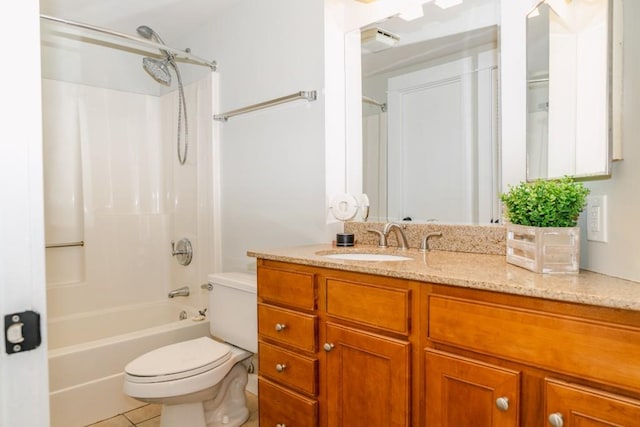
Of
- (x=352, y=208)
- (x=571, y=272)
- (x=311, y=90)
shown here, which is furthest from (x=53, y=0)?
(x=571, y=272)

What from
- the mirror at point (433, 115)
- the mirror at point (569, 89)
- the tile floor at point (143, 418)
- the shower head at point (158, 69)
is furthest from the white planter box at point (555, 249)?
the shower head at point (158, 69)

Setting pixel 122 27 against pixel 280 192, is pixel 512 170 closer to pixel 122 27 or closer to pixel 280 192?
pixel 280 192

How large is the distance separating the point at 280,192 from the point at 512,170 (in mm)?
1242

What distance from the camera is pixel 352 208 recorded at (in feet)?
6.52

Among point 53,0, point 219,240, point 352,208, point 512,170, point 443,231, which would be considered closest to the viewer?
point 512,170

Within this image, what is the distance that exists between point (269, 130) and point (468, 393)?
5.88 feet

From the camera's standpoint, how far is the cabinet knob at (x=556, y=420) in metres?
0.89

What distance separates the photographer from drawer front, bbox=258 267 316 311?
1.47m

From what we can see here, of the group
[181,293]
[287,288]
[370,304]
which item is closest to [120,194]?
[181,293]

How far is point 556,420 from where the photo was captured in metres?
0.89

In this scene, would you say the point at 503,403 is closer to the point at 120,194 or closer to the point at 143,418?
the point at 143,418

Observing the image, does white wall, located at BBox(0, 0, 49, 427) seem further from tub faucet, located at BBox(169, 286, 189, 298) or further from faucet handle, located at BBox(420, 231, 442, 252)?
tub faucet, located at BBox(169, 286, 189, 298)

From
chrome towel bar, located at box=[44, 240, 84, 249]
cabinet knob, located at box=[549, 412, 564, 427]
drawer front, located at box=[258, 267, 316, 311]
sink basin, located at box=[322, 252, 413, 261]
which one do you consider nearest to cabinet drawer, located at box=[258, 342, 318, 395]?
drawer front, located at box=[258, 267, 316, 311]

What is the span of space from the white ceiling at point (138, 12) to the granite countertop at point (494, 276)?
1.90 metres
